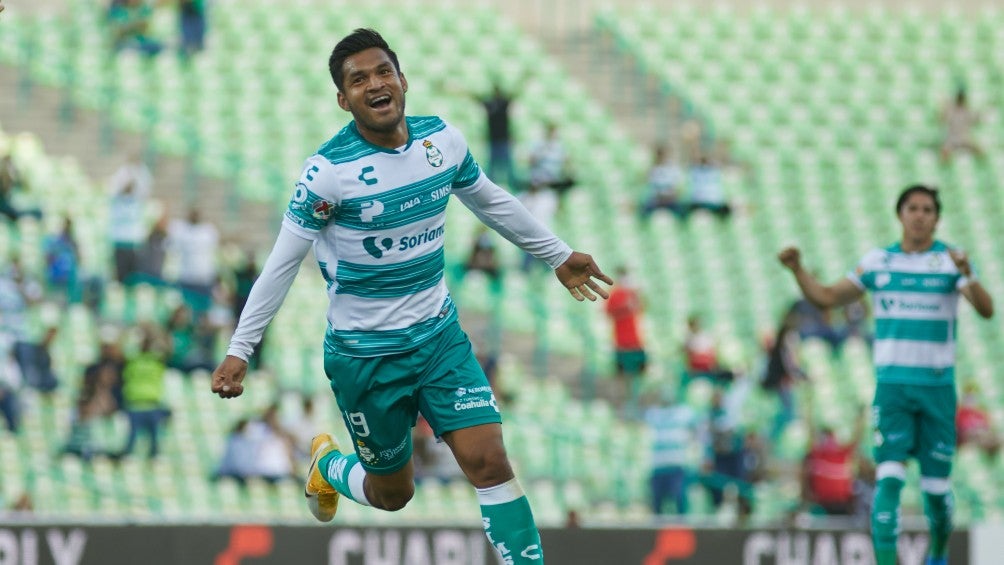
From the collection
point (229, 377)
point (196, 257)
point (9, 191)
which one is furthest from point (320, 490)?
point (9, 191)

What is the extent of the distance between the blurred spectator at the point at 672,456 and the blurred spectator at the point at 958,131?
818cm

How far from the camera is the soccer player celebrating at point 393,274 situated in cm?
732

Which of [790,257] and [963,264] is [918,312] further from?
[790,257]

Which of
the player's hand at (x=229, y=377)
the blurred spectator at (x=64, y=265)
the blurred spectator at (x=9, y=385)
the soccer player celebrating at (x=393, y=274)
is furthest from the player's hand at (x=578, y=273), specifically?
the blurred spectator at (x=64, y=265)

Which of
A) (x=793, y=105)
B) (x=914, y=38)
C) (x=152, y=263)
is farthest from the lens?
(x=914, y=38)

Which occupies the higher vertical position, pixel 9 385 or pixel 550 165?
Result: pixel 550 165

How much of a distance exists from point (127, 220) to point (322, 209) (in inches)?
413

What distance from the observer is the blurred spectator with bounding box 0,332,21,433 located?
49.8ft

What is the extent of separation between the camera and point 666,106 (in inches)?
913

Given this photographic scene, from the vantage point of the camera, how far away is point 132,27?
21.1m

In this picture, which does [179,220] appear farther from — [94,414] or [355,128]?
[355,128]

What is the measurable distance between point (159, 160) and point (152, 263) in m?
3.11

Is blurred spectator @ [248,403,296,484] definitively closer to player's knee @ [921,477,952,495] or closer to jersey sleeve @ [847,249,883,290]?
jersey sleeve @ [847,249,883,290]

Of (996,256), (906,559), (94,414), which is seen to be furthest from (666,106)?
(906,559)
